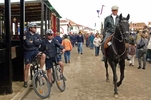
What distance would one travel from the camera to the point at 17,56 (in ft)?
28.0

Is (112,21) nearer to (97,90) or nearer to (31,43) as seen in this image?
(97,90)

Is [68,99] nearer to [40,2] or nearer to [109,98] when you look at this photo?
[109,98]

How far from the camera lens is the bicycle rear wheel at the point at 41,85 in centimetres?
690

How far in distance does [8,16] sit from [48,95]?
253cm

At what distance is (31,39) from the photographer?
7.93 metres

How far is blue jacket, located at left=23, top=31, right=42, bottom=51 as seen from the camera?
25.7ft

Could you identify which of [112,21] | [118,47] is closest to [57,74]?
[118,47]

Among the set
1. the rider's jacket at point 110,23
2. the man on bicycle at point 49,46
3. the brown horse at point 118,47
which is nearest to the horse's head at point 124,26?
the brown horse at point 118,47

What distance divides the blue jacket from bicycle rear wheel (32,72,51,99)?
3.88 ft

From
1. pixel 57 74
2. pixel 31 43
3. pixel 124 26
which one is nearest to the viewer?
pixel 124 26

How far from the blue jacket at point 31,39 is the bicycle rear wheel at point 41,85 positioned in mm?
1183

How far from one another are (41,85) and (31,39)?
1.65m

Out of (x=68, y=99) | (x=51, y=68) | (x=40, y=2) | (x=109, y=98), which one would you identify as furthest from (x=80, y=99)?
(x=40, y=2)

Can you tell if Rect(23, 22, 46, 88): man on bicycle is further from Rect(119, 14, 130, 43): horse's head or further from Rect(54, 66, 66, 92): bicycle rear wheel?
Rect(119, 14, 130, 43): horse's head
